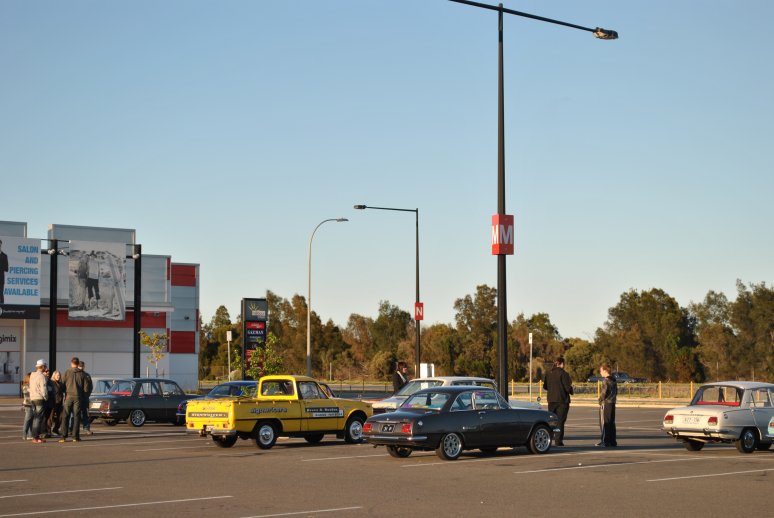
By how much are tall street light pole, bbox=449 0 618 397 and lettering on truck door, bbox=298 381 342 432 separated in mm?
3881

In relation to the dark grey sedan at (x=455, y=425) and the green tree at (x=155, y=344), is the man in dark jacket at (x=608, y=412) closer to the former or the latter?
the dark grey sedan at (x=455, y=425)

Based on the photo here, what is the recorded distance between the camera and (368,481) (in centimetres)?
1670

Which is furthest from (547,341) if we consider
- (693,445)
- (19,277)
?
Answer: (693,445)

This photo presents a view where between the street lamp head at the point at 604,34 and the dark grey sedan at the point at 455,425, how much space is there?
27.9 feet

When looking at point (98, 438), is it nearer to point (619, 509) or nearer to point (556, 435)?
point (556, 435)

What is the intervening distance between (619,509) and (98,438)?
57.7 feet

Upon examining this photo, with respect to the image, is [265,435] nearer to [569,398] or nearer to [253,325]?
[569,398]

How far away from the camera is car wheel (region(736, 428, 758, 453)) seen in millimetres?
22141

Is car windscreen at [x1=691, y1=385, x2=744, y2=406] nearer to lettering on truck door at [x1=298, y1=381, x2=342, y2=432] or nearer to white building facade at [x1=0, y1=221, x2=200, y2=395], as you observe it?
lettering on truck door at [x1=298, y1=381, x2=342, y2=432]

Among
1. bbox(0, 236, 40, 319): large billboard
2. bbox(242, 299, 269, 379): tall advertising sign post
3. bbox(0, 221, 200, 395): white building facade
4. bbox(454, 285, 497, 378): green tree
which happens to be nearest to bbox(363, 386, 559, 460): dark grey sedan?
bbox(242, 299, 269, 379): tall advertising sign post

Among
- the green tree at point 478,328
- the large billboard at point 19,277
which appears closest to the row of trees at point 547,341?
the green tree at point 478,328

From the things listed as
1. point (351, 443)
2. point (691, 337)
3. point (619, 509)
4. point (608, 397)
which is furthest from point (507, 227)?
point (691, 337)

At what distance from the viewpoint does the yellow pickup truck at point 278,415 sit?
23.5 m

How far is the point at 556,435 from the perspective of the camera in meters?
24.0
